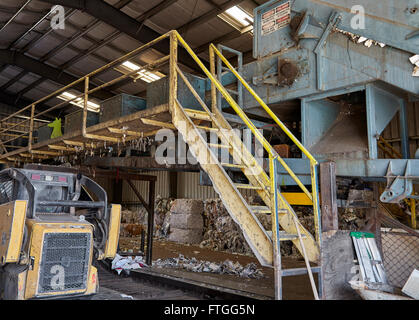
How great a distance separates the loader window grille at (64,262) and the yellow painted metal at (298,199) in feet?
9.67

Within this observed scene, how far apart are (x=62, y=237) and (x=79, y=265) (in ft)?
1.42

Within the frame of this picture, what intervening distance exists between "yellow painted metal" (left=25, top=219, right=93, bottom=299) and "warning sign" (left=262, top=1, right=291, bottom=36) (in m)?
4.42

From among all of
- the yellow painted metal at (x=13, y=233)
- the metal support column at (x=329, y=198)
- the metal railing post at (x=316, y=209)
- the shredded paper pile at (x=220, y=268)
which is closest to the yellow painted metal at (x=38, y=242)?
the yellow painted metal at (x=13, y=233)

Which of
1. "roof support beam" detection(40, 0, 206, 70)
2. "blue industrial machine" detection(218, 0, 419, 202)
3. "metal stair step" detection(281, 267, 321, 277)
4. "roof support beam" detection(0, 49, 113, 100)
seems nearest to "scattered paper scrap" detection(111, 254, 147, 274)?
"blue industrial machine" detection(218, 0, 419, 202)

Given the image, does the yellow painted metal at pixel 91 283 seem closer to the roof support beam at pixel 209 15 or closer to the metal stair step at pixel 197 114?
the metal stair step at pixel 197 114

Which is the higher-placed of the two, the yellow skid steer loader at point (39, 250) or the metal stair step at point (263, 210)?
the metal stair step at point (263, 210)

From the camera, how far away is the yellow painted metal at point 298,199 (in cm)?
507

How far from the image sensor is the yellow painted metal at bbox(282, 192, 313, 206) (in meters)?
5.07

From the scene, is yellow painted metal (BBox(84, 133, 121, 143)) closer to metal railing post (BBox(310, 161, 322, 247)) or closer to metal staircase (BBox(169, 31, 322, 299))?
metal staircase (BBox(169, 31, 322, 299))

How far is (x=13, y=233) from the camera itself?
3924mm

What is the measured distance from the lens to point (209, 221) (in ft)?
46.2
